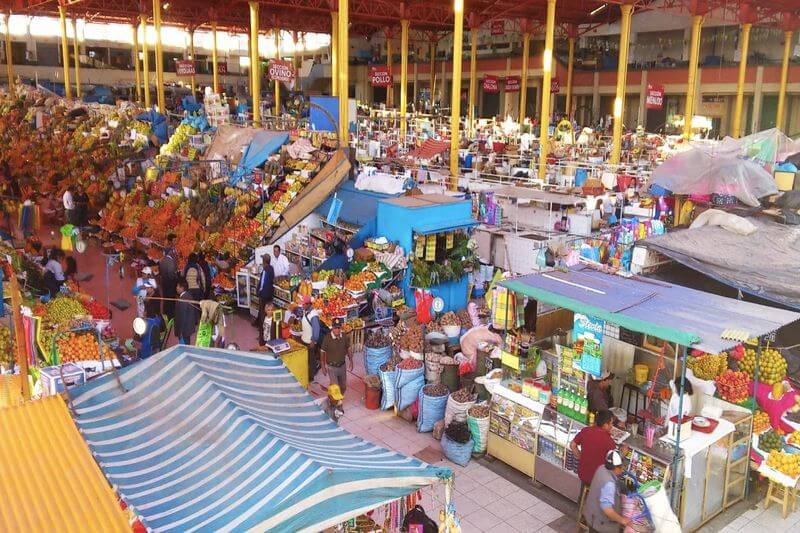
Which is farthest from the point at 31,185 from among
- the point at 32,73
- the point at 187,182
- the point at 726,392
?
the point at 32,73

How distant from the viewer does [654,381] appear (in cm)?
706

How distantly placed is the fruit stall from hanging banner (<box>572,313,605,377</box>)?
0.4 inches

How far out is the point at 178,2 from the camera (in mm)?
33125

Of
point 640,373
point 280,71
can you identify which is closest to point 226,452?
point 640,373

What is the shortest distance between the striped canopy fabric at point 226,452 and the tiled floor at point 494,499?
2098 mm

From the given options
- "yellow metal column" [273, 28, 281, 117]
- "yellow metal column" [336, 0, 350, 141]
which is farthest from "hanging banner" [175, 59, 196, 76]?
"yellow metal column" [336, 0, 350, 141]

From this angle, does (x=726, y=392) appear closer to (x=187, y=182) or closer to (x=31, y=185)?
(x=187, y=182)

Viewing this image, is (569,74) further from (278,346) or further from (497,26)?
(278,346)

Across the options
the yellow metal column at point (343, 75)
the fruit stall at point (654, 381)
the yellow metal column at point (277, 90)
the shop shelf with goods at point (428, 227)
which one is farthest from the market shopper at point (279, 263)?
the yellow metal column at point (277, 90)

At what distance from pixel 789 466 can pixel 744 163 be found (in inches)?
305

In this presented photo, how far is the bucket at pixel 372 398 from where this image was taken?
9195 mm

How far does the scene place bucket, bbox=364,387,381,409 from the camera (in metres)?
9.20

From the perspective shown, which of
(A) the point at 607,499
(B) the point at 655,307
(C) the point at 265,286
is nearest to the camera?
(A) the point at 607,499

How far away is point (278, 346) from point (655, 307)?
4.70 meters
